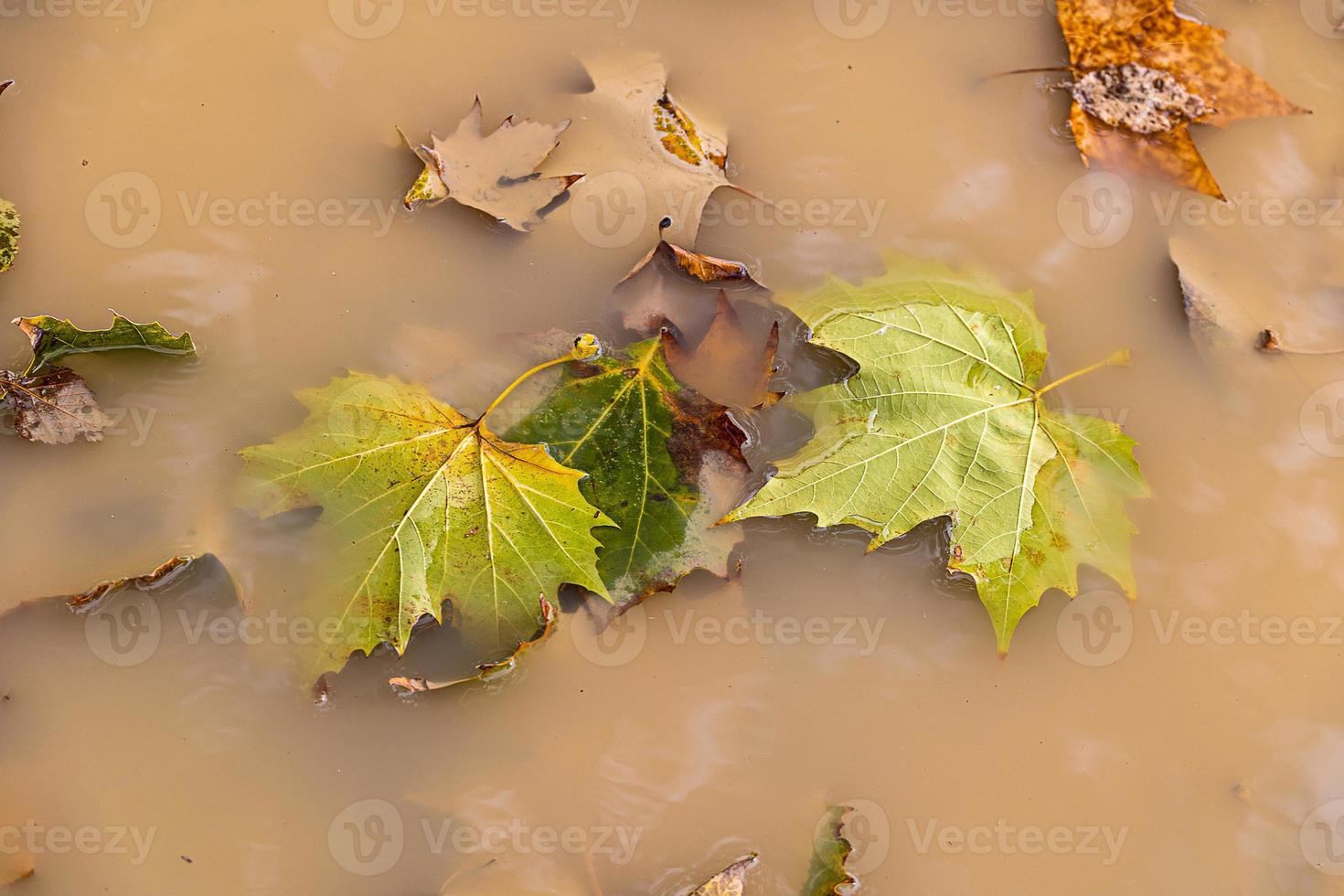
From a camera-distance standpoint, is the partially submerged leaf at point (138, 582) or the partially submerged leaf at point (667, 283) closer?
the partially submerged leaf at point (138, 582)

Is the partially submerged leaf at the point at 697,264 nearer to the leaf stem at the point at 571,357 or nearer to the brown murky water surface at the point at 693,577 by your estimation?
the brown murky water surface at the point at 693,577

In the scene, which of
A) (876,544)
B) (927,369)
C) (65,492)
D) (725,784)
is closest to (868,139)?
(927,369)

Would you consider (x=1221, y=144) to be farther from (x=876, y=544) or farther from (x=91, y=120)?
(x=91, y=120)

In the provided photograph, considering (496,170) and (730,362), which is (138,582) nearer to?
(496,170)

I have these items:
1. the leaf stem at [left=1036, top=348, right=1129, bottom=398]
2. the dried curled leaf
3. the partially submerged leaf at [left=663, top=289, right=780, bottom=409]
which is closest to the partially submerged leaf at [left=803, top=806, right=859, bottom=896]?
the partially submerged leaf at [left=663, top=289, right=780, bottom=409]

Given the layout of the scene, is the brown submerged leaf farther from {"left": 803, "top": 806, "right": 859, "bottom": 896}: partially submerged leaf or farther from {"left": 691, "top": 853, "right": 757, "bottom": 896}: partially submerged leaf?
{"left": 691, "top": 853, "right": 757, "bottom": 896}: partially submerged leaf

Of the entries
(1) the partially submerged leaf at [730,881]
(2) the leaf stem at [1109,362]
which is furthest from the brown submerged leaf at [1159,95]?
(1) the partially submerged leaf at [730,881]
